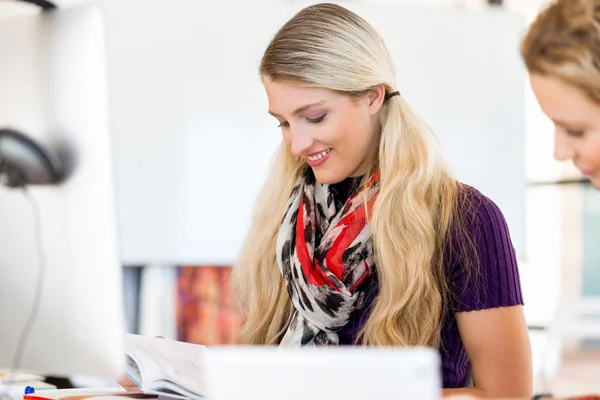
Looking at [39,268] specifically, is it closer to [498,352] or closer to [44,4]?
[44,4]

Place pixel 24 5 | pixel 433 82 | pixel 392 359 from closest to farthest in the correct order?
pixel 392 359 < pixel 24 5 < pixel 433 82

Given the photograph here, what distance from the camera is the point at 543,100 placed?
102 centimetres

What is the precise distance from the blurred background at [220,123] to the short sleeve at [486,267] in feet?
6.12

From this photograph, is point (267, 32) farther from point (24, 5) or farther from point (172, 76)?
point (24, 5)

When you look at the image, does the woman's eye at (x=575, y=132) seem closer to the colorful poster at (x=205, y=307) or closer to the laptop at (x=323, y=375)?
the laptop at (x=323, y=375)

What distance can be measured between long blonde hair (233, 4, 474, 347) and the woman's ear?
0.6 inches

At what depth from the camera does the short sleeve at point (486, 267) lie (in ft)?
4.42

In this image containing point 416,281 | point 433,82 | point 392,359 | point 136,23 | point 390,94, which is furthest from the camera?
point 433,82

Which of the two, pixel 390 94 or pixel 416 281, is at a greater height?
pixel 390 94

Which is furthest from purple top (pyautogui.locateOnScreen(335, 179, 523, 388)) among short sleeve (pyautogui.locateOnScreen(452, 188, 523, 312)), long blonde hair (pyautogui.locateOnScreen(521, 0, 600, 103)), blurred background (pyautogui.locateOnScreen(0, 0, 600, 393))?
blurred background (pyautogui.locateOnScreen(0, 0, 600, 393))

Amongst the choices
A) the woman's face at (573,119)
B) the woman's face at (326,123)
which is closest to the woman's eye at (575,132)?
the woman's face at (573,119)

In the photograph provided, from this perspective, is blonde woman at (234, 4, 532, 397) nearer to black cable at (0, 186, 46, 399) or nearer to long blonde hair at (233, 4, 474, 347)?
long blonde hair at (233, 4, 474, 347)

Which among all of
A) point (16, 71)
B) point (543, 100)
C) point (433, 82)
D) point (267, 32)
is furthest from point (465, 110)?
point (16, 71)

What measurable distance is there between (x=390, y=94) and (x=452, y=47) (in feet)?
6.50
